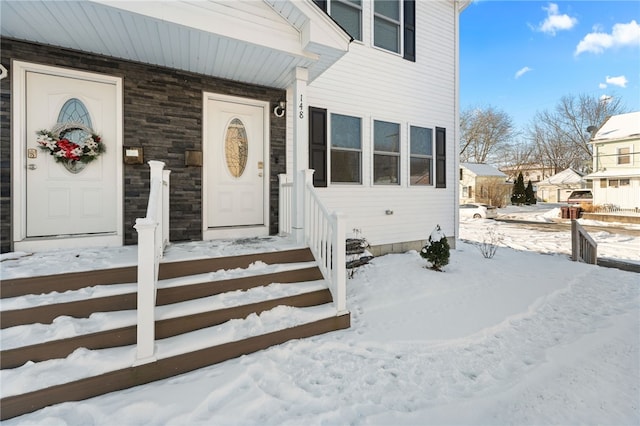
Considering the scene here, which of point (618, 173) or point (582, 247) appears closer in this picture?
point (582, 247)

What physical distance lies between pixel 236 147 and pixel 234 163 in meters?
0.26

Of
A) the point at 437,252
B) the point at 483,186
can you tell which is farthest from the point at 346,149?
the point at 483,186

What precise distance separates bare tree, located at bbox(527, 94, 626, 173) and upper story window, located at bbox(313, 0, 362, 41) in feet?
95.5

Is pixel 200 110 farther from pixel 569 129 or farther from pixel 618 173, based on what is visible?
pixel 569 129

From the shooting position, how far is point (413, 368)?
2.44 m

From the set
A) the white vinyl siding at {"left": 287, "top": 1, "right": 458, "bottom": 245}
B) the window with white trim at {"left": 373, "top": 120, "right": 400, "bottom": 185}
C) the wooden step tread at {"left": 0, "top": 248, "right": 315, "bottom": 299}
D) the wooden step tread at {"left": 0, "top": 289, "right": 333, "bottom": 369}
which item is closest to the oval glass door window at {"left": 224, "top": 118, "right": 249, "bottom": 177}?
the white vinyl siding at {"left": 287, "top": 1, "right": 458, "bottom": 245}

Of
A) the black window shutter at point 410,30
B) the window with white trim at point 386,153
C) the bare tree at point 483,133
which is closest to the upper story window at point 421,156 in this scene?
the window with white trim at point 386,153

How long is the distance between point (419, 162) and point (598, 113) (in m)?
32.3

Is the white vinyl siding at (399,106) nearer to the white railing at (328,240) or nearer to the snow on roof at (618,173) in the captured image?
the white railing at (328,240)

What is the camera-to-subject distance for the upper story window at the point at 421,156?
6.60 m

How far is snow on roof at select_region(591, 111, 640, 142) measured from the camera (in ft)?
58.7

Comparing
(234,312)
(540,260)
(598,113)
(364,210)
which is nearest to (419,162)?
(364,210)

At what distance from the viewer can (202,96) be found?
4.34m

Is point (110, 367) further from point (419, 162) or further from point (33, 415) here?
point (419, 162)
